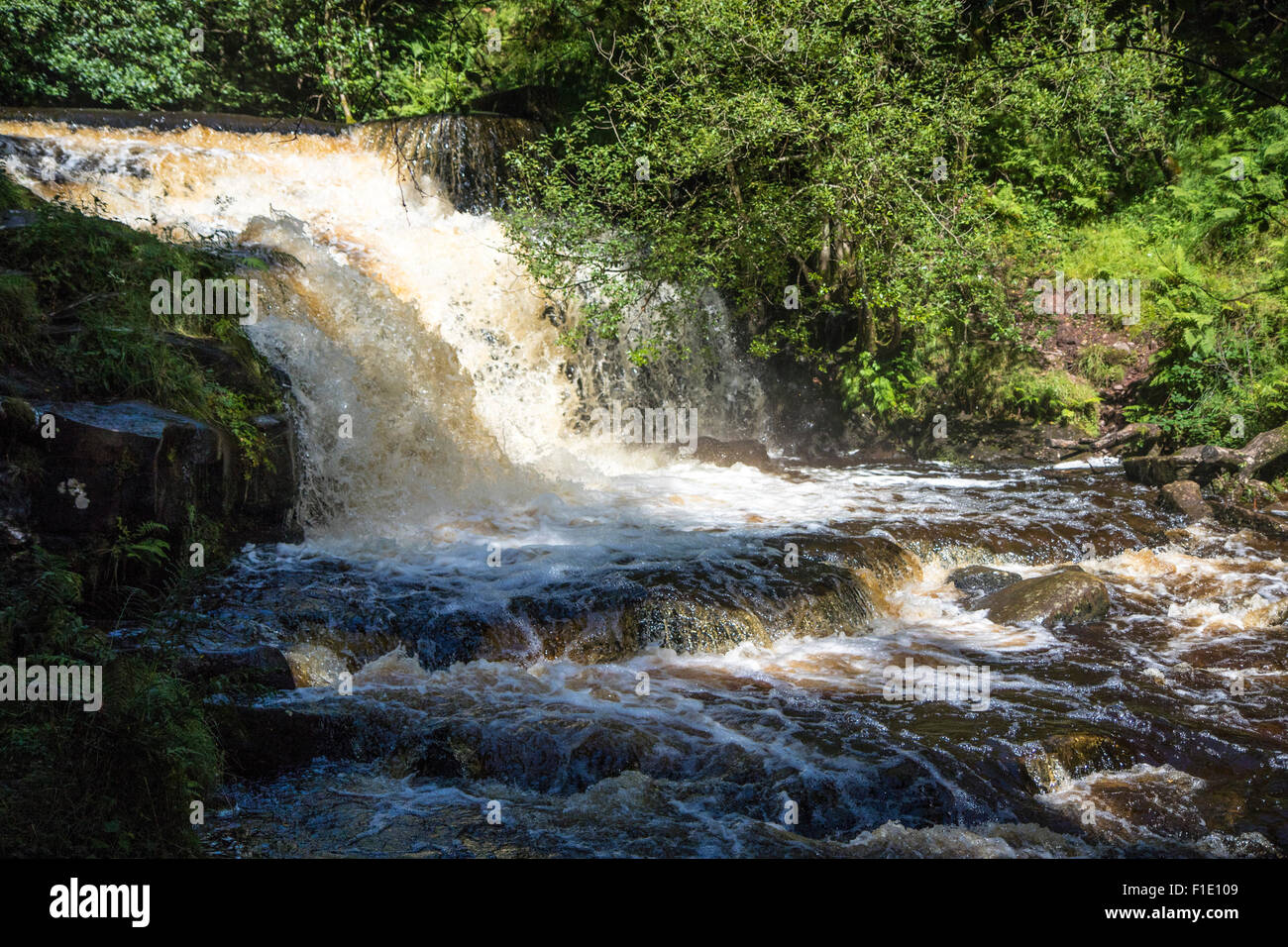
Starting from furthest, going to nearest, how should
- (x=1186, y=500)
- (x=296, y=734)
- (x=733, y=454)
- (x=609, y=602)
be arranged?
(x=733, y=454)
(x=1186, y=500)
(x=609, y=602)
(x=296, y=734)

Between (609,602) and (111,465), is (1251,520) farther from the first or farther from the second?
(111,465)

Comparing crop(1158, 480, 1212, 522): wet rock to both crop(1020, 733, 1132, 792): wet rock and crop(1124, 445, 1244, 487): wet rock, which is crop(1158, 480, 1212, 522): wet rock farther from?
crop(1020, 733, 1132, 792): wet rock

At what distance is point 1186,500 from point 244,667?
8.92 meters

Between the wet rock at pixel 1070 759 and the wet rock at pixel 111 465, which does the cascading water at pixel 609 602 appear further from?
the wet rock at pixel 111 465

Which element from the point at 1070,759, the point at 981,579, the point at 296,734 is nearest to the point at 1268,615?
the point at 981,579

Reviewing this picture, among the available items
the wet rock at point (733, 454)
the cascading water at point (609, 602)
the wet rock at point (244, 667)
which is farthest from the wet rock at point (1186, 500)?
the wet rock at point (244, 667)

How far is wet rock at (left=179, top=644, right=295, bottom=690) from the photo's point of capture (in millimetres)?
4977

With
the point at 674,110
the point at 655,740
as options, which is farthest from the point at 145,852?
the point at 674,110

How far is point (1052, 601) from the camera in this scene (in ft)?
23.5

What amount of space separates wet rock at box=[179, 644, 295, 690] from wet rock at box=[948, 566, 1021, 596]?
5.24m

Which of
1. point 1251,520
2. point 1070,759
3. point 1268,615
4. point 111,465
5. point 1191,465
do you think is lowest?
point 1070,759

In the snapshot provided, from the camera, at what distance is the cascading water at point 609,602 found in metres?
4.38

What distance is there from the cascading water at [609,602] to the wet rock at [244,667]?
15 cm

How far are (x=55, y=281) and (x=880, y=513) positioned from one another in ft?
24.2
